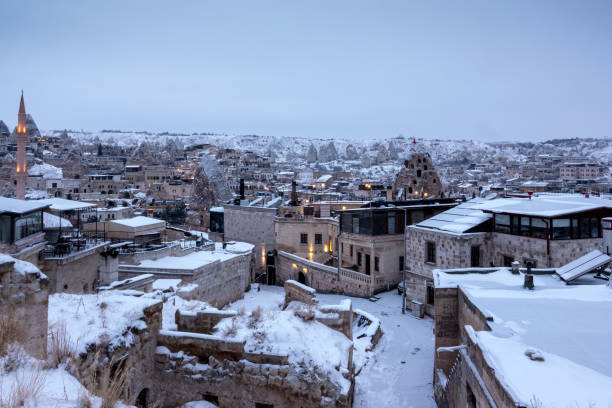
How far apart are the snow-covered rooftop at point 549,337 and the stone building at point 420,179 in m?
46.2

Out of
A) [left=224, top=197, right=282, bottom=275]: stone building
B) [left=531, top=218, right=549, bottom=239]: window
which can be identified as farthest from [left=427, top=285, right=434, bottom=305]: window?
[left=224, top=197, right=282, bottom=275]: stone building

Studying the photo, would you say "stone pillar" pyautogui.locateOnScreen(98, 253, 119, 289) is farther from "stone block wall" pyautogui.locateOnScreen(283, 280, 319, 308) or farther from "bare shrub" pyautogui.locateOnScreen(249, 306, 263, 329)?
"bare shrub" pyautogui.locateOnScreen(249, 306, 263, 329)

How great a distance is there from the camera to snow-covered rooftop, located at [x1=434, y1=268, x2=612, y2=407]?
6969 millimetres

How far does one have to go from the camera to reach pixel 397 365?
17.0m

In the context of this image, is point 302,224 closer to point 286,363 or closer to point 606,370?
point 286,363

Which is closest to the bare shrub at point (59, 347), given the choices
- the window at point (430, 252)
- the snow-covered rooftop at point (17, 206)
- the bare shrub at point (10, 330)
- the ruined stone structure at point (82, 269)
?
the bare shrub at point (10, 330)

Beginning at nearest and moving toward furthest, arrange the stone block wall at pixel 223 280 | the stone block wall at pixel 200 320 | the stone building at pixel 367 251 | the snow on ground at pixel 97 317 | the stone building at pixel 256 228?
1. the snow on ground at pixel 97 317
2. the stone block wall at pixel 200 320
3. the stone block wall at pixel 223 280
4. the stone building at pixel 367 251
5. the stone building at pixel 256 228

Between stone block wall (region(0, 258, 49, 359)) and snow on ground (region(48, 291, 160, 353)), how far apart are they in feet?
2.53

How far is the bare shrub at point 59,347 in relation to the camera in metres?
7.90

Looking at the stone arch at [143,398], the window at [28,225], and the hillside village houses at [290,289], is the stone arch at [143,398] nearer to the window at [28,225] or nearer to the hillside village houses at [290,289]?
the hillside village houses at [290,289]

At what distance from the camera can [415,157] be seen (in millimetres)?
61281

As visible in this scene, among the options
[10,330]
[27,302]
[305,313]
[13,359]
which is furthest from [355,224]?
[13,359]

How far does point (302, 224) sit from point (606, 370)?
109 ft

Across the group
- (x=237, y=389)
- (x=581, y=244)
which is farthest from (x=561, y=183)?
(x=237, y=389)
